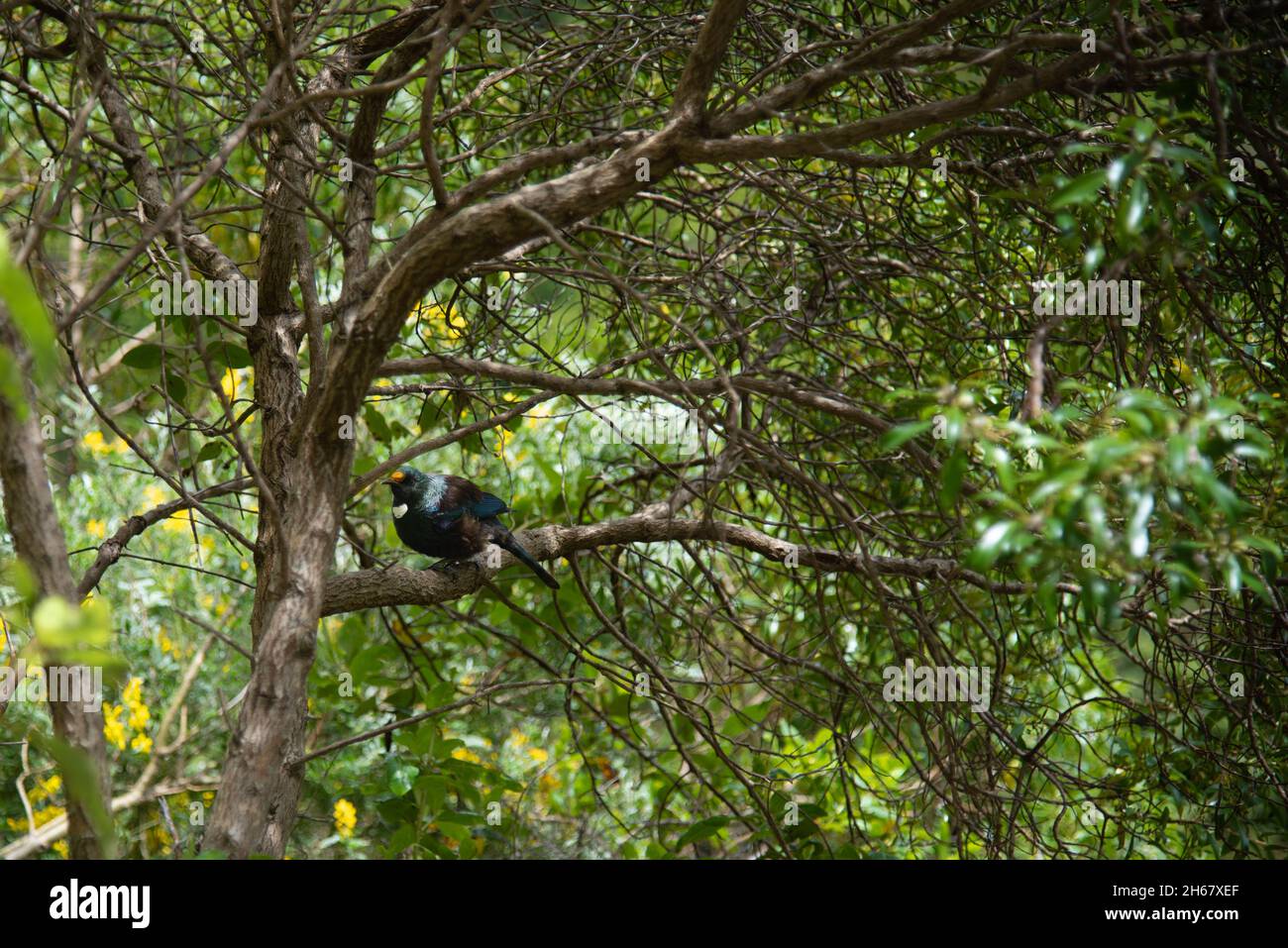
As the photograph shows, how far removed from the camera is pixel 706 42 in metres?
2.29

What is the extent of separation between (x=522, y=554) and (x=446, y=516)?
39 cm

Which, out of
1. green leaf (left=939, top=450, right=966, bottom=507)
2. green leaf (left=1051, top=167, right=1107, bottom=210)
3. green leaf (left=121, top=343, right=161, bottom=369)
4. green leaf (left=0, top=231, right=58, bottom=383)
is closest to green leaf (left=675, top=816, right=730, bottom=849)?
green leaf (left=939, top=450, right=966, bottom=507)

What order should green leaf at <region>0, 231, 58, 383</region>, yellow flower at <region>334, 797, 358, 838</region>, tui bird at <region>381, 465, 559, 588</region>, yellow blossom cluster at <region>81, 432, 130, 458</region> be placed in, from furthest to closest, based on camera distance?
yellow blossom cluster at <region>81, 432, 130, 458</region>, yellow flower at <region>334, 797, 358, 838</region>, tui bird at <region>381, 465, 559, 588</region>, green leaf at <region>0, 231, 58, 383</region>

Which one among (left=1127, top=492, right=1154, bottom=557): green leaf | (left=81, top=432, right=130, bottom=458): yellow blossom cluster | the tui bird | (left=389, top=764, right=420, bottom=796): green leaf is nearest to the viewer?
(left=1127, top=492, right=1154, bottom=557): green leaf

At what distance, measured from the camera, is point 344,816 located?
4418 millimetres

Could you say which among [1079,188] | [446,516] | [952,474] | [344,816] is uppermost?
[1079,188]

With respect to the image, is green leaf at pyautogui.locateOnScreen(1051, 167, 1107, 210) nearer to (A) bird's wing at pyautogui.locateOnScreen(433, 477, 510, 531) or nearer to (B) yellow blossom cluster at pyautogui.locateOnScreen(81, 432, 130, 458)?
(A) bird's wing at pyautogui.locateOnScreen(433, 477, 510, 531)

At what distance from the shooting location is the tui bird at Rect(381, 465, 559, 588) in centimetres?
361

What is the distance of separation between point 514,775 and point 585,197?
369cm

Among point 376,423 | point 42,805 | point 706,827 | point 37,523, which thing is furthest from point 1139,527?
point 42,805

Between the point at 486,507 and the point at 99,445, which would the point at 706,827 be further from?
the point at 99,445

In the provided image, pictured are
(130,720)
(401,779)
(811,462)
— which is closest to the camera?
(811,462)

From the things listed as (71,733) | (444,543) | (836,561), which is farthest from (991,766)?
(71,733)

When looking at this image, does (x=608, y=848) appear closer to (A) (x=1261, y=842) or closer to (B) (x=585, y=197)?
(A) (x=1261, y=842)
